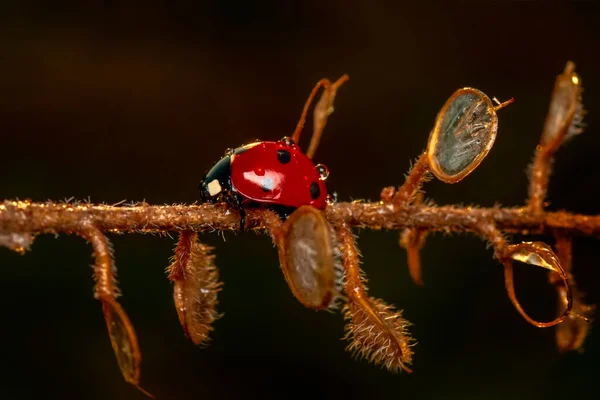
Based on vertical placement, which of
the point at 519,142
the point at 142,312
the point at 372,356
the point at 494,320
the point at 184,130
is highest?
the point at 184,130

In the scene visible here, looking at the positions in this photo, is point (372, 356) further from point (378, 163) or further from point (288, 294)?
point (378, 163)

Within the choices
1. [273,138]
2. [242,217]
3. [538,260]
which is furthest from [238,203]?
[273,138]

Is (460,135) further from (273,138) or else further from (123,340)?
(273,138)

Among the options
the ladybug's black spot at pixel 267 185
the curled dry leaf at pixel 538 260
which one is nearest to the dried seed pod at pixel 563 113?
the curled dry leaf at pixel 538 260

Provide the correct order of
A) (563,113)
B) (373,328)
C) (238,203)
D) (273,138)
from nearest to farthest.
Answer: (373,328)
(238,203)
(563,113)
(273,138)

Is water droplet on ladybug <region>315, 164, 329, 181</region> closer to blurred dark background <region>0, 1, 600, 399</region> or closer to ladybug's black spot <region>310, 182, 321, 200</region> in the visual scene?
ladybug's black spot <region>310, 182, 321, 200</region>

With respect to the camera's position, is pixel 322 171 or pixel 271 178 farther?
pixel 322 171

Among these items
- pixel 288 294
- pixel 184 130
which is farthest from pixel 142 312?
pixel 184 130
